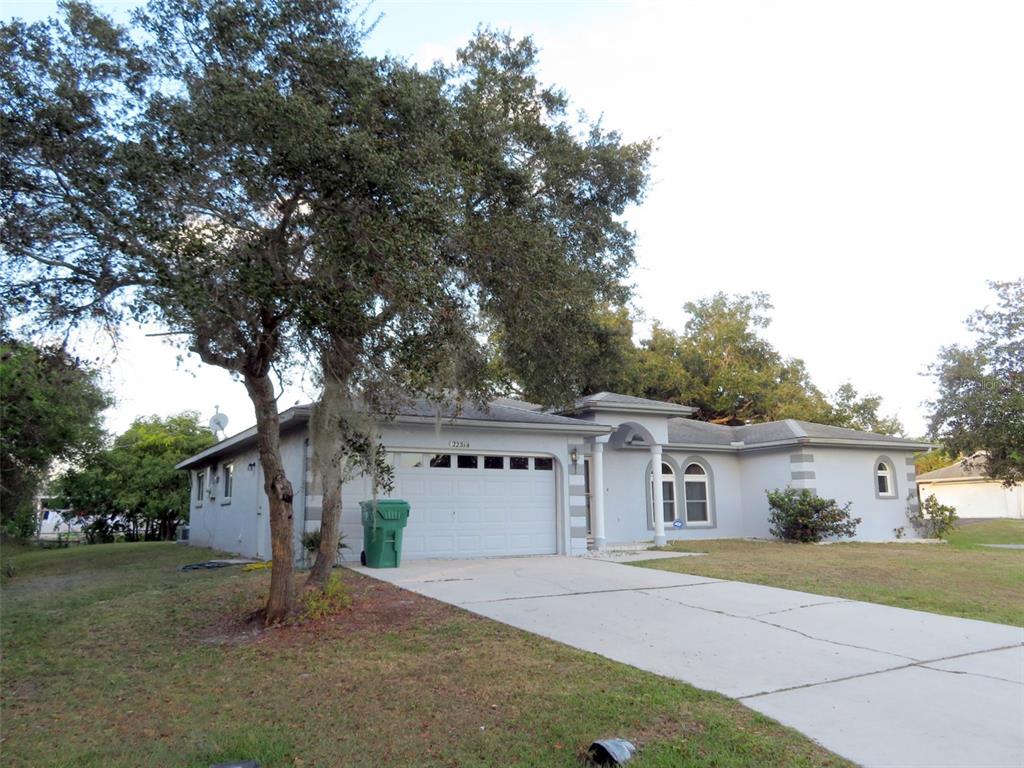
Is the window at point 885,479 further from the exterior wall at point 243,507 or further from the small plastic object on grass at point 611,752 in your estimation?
the small plastic object on grass at point 611,752

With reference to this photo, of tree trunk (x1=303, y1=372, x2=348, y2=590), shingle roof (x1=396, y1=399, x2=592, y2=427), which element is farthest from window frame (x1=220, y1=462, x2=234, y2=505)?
tree trunk (x1=303, y1=372, x2=348, y2=590)

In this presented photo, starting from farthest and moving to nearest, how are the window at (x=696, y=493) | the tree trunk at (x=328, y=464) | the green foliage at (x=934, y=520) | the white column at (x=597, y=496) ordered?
the green foliage at (x=934, y=520), the window at (x=696, y=493), the white column at (x=597, y=496), the tree trunk at (x=328, y=464)

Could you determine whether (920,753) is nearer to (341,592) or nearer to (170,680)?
(170,680)

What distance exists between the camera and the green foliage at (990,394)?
22469mm

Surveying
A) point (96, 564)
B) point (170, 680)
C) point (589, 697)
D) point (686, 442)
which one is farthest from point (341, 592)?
point (686, 442)

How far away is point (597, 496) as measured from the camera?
1703cm

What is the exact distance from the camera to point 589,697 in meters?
5.39

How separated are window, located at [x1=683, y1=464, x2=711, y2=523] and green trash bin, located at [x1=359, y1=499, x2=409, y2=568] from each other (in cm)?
1040

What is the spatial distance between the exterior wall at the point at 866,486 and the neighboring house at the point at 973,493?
15.0m

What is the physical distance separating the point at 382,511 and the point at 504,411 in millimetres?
4062

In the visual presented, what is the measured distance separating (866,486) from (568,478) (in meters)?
10.8

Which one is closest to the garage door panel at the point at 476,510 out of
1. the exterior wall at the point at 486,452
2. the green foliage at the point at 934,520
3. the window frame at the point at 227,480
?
the exterior wall at the point at 486,452

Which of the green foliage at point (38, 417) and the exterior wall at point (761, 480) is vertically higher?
the green foliage at point (38, 417)

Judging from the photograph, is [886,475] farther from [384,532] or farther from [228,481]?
[228,481]
